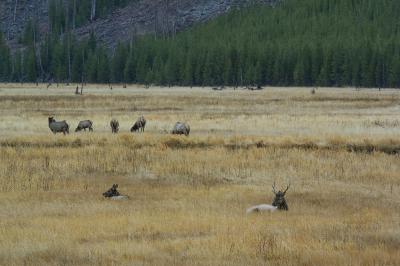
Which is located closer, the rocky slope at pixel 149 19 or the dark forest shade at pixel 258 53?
the dark forest shade at pixel 258 53

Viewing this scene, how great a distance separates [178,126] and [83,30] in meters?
154

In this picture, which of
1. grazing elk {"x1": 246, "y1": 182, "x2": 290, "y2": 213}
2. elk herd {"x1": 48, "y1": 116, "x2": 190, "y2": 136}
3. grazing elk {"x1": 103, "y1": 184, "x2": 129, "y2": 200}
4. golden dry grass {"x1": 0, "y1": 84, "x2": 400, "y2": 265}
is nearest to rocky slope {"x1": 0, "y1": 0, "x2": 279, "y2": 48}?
elk herd {"x1": 48, "y1": 116, "x2": 190, "y2": 136}

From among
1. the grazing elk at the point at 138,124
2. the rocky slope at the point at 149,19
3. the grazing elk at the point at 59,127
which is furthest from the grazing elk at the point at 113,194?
the rocky slope at the point at 149,19

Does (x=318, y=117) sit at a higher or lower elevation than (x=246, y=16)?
lower

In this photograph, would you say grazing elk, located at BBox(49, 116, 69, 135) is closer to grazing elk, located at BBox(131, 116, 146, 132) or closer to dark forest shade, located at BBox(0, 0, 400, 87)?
grazing elk, located at BBox(131, 116, 146, 132)

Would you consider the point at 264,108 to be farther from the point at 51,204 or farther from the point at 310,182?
the point at 51,204

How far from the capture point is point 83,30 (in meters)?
185

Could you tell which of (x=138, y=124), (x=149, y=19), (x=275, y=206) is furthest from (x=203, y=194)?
(x=149, y=19)

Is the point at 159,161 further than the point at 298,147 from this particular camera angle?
No

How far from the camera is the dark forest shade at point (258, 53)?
123m

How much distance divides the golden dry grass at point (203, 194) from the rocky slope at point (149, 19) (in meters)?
134

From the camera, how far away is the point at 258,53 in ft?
433

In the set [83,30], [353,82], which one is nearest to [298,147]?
[353,82]

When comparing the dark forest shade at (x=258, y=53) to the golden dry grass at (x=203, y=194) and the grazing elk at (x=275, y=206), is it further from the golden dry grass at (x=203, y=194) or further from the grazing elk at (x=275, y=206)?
the grazing elk at (x=275, y=206)
